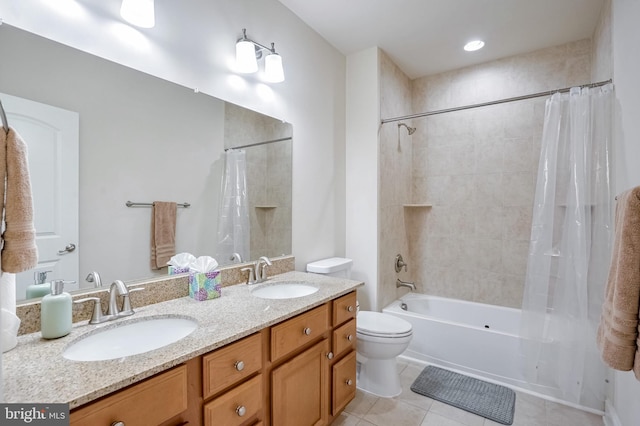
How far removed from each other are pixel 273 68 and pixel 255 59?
15 cm

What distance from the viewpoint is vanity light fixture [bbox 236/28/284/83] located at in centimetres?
174

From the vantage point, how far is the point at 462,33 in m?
2.40

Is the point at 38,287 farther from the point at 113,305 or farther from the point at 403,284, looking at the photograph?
the point at 403,284

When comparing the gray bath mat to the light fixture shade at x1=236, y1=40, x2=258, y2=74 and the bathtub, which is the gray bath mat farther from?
the light fixture shade at x1=236, y1=40, x2=258, y2=74

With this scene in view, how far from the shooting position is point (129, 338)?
3.71 ft

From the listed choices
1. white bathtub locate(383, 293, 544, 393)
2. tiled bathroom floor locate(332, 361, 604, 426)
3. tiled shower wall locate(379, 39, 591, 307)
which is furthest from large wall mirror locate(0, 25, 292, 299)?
white bathtub locate(383, 293, 544, 393)

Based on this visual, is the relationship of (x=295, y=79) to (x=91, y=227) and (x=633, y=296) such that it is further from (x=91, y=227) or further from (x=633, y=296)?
(x=633, y=296)

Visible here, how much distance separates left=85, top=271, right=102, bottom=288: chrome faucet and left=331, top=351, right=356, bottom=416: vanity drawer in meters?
1.20

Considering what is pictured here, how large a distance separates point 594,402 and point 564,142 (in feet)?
5.47

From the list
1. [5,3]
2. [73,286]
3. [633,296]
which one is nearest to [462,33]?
[633,296]

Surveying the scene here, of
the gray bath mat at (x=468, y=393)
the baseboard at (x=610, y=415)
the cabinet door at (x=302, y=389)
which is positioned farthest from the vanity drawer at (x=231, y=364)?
the baseboard at (x=610, y=415)

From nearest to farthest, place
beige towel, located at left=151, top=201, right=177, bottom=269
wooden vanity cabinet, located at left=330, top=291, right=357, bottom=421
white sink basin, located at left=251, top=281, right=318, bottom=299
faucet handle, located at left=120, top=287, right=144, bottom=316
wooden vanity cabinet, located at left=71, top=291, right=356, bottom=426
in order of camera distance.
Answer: wooden vanity cabinet, located at left=71, top=291, right=356, bottom=426 → faucet handle, located at left=120, top=287, right=144, bottom=316 → beige towel, located at left=151, top=201, right=177, bottom=269 → wooden vanity cabinet, located at left=330, top=291, right=357, bottom=421 → white sink basin, located at left=251, top=281, right=318, bottom=299

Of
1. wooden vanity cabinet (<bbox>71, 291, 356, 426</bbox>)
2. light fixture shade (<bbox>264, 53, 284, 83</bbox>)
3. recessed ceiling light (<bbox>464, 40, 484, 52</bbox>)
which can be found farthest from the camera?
recessed ceiling light (<bbox>464, 40, 484, 52</bbox>)

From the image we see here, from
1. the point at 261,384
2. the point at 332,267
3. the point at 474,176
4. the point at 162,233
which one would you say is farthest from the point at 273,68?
the point at 474,176
